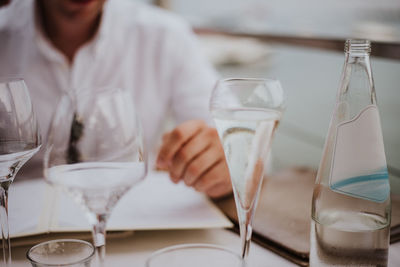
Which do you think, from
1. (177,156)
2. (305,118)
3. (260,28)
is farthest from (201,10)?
(177,156)

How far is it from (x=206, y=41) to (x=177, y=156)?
1.39 meters

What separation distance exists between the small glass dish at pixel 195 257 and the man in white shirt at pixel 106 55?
717 millimetres

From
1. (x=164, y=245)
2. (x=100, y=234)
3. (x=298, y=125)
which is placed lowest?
(x=298, y=125)

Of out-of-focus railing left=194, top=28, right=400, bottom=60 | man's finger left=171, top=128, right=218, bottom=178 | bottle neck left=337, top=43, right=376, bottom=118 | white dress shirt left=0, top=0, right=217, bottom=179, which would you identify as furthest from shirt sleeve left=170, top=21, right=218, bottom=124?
bottle neck left=337, top=43, right=376, bottom=118

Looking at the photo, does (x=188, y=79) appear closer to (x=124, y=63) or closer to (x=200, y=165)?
(x=124, y=63)

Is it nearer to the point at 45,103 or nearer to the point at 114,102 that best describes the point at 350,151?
the point at 114,102

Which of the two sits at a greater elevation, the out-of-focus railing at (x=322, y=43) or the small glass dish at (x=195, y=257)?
the out-of-focus railing at (x=322, y=43)

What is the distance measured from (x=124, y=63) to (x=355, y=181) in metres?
0.88

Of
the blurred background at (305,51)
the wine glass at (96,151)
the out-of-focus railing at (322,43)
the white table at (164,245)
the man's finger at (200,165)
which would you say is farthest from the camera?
the blurred background at (305,51)

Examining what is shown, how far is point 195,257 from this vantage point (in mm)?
368

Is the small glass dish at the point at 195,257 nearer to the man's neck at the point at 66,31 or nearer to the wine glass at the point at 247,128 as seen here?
the wine glass at the point at 247,128

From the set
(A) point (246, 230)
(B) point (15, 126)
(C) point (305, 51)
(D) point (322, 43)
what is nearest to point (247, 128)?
(A) point (246, 230)

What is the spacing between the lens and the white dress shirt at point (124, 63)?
3.57 ft

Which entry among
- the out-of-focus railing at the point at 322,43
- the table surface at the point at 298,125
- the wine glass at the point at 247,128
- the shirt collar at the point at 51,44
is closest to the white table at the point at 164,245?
the table surface at the point at 298,125
